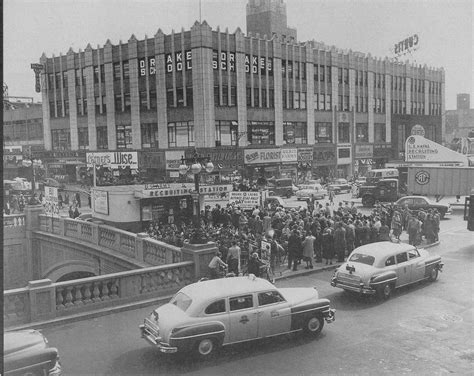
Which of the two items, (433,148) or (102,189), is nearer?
(102,189)

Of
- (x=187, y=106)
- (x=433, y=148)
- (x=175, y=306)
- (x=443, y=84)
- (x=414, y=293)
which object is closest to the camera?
(x=175, y=306)

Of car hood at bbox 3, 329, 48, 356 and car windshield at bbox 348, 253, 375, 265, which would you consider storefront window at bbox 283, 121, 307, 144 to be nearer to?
Answer: car windshield at bbox 348, 253, 375, 265

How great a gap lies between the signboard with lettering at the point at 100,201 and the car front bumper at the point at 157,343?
1363 cm

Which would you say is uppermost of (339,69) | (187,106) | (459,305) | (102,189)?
(339,69)

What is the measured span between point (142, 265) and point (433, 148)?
2815 centimetres

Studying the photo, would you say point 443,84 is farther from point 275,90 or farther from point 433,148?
point 433,148

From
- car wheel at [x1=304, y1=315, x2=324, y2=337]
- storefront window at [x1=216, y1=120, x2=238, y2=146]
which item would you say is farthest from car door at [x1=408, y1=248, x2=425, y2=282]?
storefront window at [x1=216, y1=120, x2=238, y2=146]

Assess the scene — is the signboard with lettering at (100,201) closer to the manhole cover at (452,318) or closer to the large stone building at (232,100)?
the manhole cover at (452,318)

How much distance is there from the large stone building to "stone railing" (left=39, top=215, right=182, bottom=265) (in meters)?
24.2

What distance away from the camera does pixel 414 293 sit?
1562 cm

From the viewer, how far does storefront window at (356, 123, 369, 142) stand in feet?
217

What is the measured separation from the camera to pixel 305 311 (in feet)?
38.4

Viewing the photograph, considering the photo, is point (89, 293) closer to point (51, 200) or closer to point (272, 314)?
Answer: point (272, 314)

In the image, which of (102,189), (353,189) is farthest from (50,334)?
(353,189)
